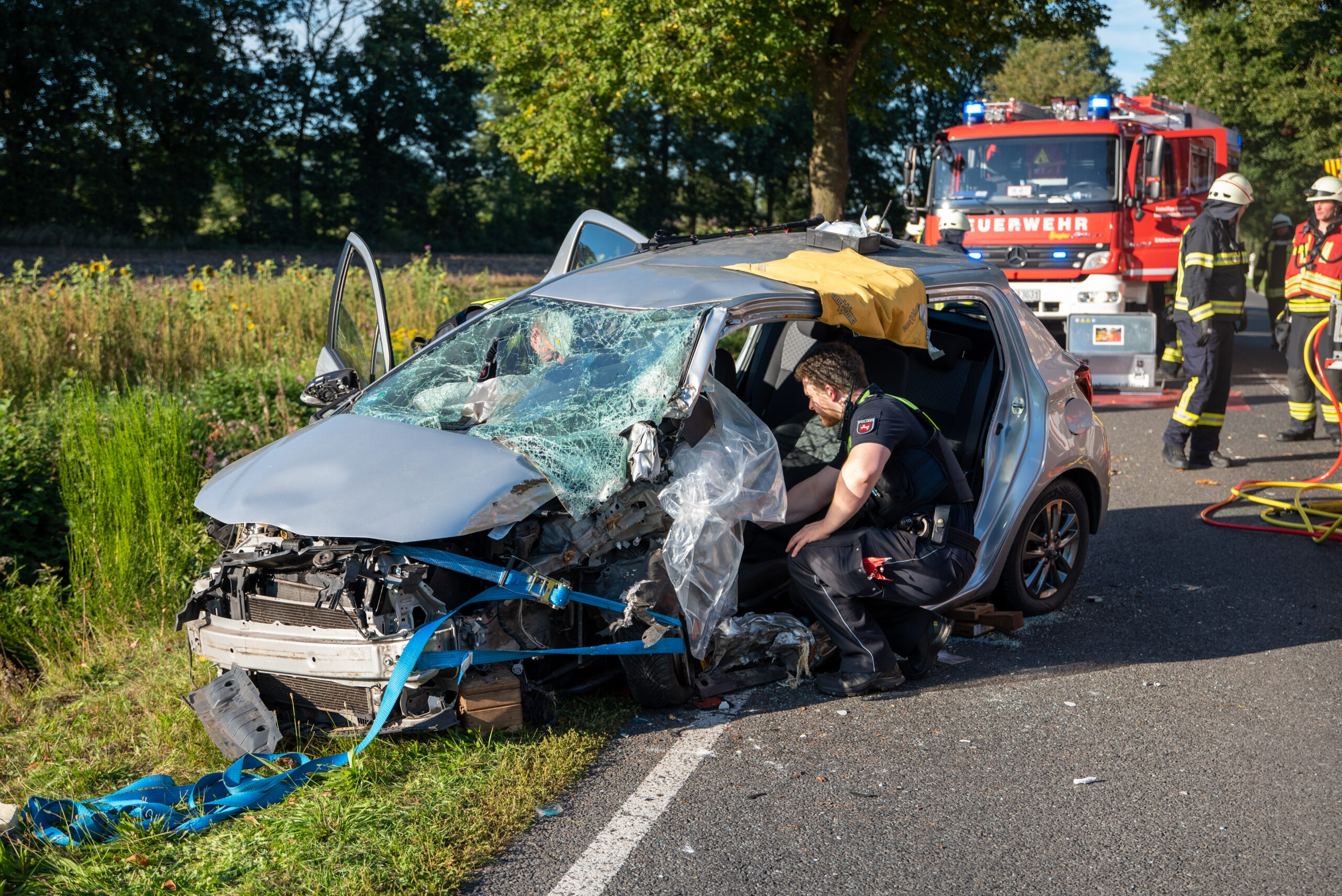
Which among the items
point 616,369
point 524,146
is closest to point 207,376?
point 616,369

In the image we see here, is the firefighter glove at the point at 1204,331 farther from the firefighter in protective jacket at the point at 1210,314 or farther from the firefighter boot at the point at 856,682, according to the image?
the firefighter boot at the point at 856,682

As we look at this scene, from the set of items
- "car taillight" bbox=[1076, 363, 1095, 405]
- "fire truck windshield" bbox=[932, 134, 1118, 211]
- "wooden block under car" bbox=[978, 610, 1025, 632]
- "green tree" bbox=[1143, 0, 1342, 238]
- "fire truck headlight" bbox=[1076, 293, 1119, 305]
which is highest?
"green tree" bbox=[1143, 0, 1342, 238]

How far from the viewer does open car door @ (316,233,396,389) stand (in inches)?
197

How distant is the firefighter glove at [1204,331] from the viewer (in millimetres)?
8422

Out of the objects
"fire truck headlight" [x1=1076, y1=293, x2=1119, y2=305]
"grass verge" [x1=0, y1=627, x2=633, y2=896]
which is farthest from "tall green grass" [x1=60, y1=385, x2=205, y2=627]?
"fire truck headlight" [x1=1076, y1=293, x2=1119, y2=305]

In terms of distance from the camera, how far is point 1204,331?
845 centimetres

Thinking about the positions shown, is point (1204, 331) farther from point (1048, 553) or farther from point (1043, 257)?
point (1048, 553)

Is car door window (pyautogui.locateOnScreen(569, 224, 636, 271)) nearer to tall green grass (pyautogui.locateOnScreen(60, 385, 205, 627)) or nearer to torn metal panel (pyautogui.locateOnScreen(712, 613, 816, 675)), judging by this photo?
torn metal panel (pyautogui.locateOnScreen(712, 613, 816, 675))

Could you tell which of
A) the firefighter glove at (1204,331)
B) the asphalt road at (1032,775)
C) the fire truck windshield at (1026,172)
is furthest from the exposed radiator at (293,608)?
the fire truck windshield at (1026,172)

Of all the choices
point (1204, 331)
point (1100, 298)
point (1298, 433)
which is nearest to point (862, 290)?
point (1204, 331)

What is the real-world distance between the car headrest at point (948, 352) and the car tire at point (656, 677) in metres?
2.14

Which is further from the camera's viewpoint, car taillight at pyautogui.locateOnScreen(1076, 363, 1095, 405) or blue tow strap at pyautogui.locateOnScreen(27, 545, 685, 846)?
car taillight at pyautogui.locateOnScreen(1076, 363, 1095, 405)

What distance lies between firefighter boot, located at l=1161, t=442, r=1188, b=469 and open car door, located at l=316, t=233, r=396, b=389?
6237 mm

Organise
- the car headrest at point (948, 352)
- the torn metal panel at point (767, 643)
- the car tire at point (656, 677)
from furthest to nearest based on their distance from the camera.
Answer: the car headrest at point (948, 352)
the torn metal panel at point (767, 643)
the car tire at point (656, 677)
